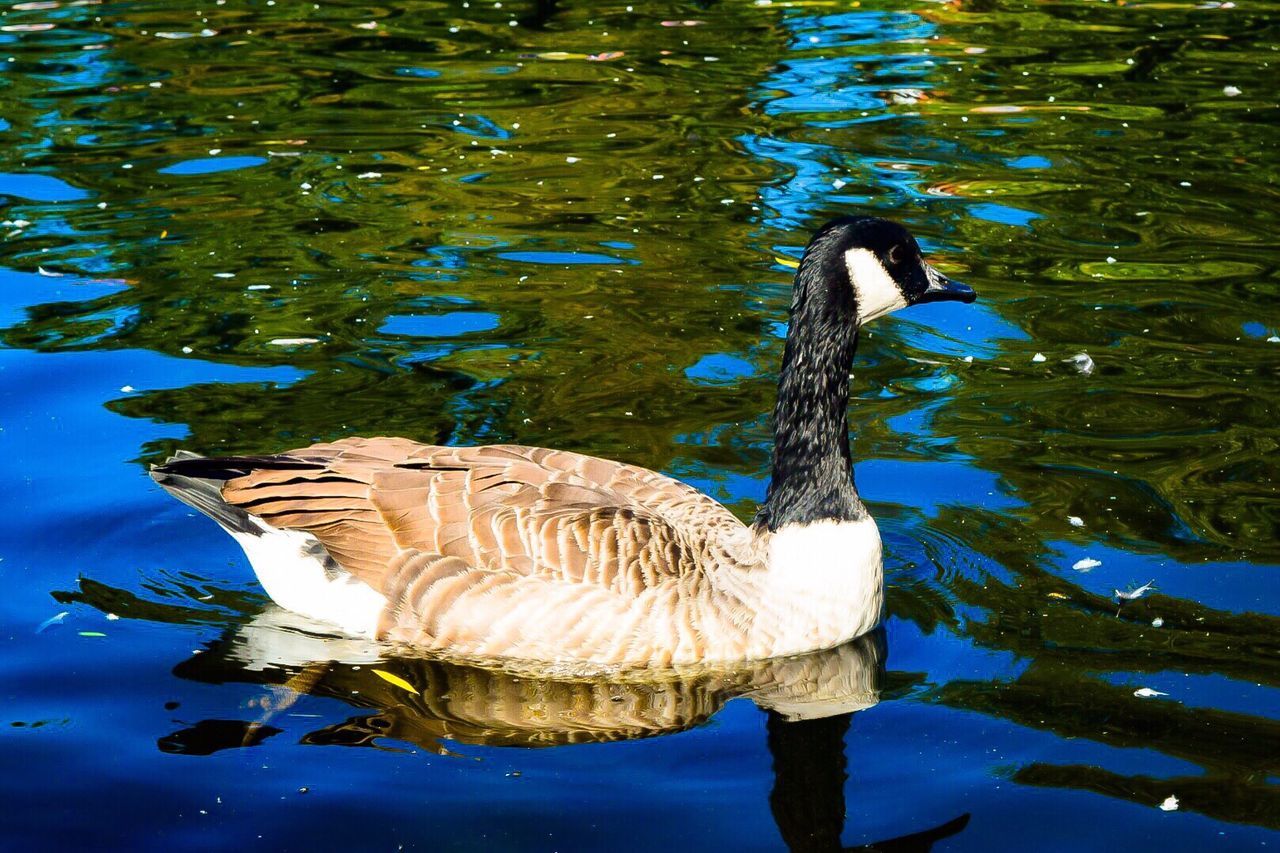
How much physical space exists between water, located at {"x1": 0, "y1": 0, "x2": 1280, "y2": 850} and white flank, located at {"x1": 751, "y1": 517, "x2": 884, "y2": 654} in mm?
179

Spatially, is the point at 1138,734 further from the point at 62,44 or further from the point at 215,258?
the point at 62,44

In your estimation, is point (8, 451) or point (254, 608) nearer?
point (254, 608)

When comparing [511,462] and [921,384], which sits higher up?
[511,462]

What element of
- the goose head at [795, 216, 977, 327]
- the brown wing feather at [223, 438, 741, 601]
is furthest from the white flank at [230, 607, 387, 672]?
the goose head at [795, 216, 977, 327]

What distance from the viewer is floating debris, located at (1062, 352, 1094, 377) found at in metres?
10.2

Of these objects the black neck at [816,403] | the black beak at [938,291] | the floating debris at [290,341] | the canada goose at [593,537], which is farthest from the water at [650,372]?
the black beak at [938,291]

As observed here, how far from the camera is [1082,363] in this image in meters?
10.2

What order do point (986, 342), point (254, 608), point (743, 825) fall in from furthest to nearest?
point (986, 342) < point (254, 608) < point (743, 825)

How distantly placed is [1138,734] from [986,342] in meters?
4.67

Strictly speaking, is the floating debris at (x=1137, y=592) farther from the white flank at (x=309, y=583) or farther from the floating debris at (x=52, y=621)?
the floating debris at (x=52, y=621)

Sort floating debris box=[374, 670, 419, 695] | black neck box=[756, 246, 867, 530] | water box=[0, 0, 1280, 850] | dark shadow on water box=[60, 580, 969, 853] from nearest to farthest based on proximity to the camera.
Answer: water box=[0, 0, 1280, 850] < dark shadow on water box=[60, 580, 969, 853] < floating debris box=[374, 670, 419, 695] < black neck box=[756, 246, 867, 530]

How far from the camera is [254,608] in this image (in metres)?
7.66

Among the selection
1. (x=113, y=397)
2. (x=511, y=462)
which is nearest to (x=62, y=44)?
(x=113, y=397)

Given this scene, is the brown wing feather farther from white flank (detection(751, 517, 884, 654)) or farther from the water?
the water
